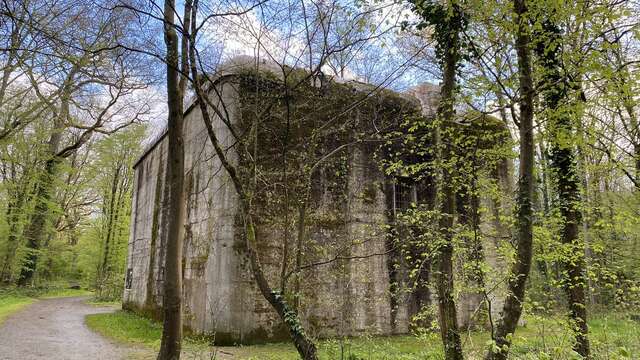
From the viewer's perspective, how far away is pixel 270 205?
9.38 metres

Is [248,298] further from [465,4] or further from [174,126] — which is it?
[465,4]

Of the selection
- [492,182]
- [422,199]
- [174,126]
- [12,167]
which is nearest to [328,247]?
[422,199]

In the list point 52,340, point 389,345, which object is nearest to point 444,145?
point 389,345

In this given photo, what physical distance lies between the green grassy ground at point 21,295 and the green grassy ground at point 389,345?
15.9ft

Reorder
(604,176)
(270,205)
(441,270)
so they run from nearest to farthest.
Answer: (441,270) < (604,176) < (270,205)

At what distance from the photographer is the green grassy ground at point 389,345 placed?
584 centimetres

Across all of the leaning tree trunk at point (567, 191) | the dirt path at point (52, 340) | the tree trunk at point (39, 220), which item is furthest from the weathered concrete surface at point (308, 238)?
the tree trunk at point (39, 220)

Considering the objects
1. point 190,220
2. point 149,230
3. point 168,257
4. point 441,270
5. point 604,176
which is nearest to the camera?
point 441,270

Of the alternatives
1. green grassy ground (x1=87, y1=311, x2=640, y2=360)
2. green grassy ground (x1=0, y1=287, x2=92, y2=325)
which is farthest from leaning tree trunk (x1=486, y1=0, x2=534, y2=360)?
green grassy ground (x1=0, y1=287, x2=92, y2=325)

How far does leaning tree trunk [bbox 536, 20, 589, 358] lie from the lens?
19.5ft

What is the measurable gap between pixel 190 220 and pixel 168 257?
4.23m

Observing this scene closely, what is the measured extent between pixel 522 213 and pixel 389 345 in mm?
4819

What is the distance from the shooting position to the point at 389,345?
848 cm

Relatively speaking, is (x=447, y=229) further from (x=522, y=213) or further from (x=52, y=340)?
(x=52, y=340)
